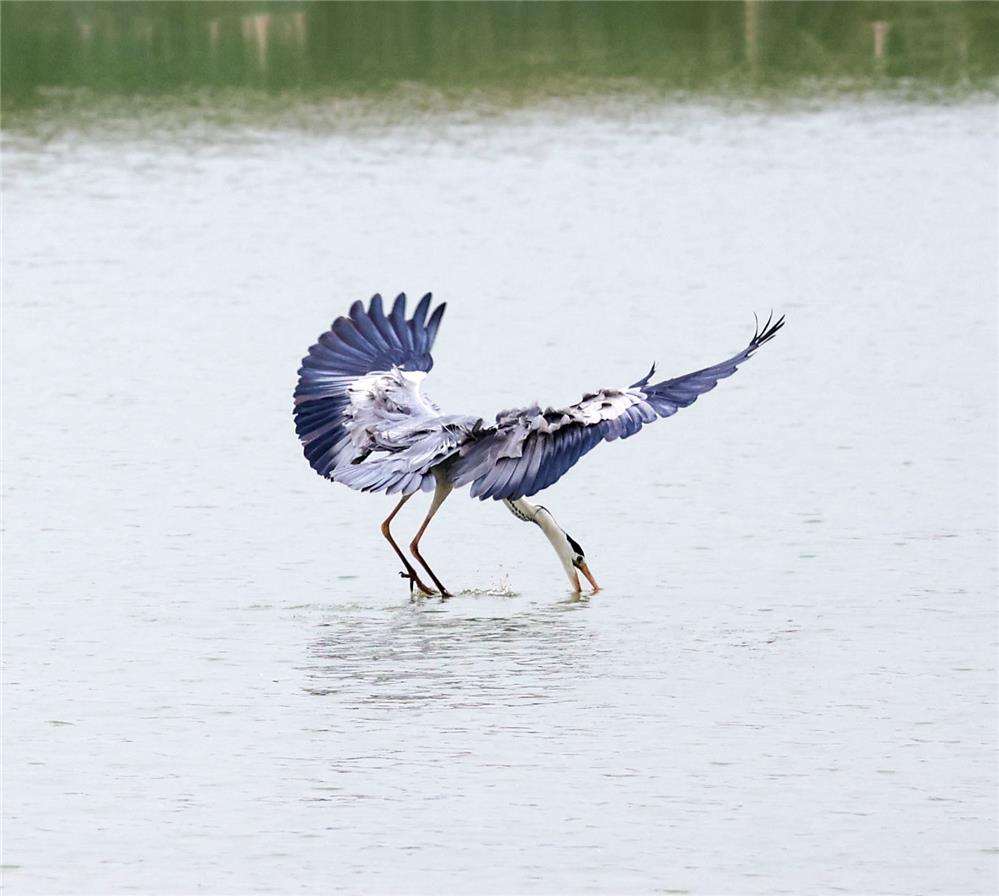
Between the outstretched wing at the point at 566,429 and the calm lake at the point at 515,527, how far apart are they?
2.26 feet

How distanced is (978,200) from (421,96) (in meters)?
10.4

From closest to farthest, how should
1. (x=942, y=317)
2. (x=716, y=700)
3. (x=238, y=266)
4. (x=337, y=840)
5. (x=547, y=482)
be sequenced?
(x=337, y=840)
(x=716, y=700)
(x=547, y=482)
(x=942, y=317)
(x=238, y=266)

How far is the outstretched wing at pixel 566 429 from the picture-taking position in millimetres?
12484

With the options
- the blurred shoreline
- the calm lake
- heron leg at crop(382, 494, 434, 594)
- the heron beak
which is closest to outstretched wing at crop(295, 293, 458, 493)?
heron leg at crop(382, 494, 434, 594)

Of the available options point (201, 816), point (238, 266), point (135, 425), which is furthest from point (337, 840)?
point (238, 266)

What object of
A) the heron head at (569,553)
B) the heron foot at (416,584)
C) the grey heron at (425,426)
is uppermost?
the grey heron at (425,426)

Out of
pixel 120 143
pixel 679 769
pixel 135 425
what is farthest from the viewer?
pixel 120 143

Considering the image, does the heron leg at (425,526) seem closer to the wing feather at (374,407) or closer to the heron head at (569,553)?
the wing feather at (374,407)

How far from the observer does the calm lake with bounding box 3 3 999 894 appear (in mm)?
9656

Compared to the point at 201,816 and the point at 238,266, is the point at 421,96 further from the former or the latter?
the point at 201,816

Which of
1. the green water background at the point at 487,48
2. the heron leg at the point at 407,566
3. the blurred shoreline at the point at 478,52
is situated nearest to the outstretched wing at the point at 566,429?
the heron leg at the point at 407,566

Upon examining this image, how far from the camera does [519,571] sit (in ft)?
45.1

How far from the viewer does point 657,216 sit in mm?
26312

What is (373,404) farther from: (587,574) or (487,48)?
(487,48)
